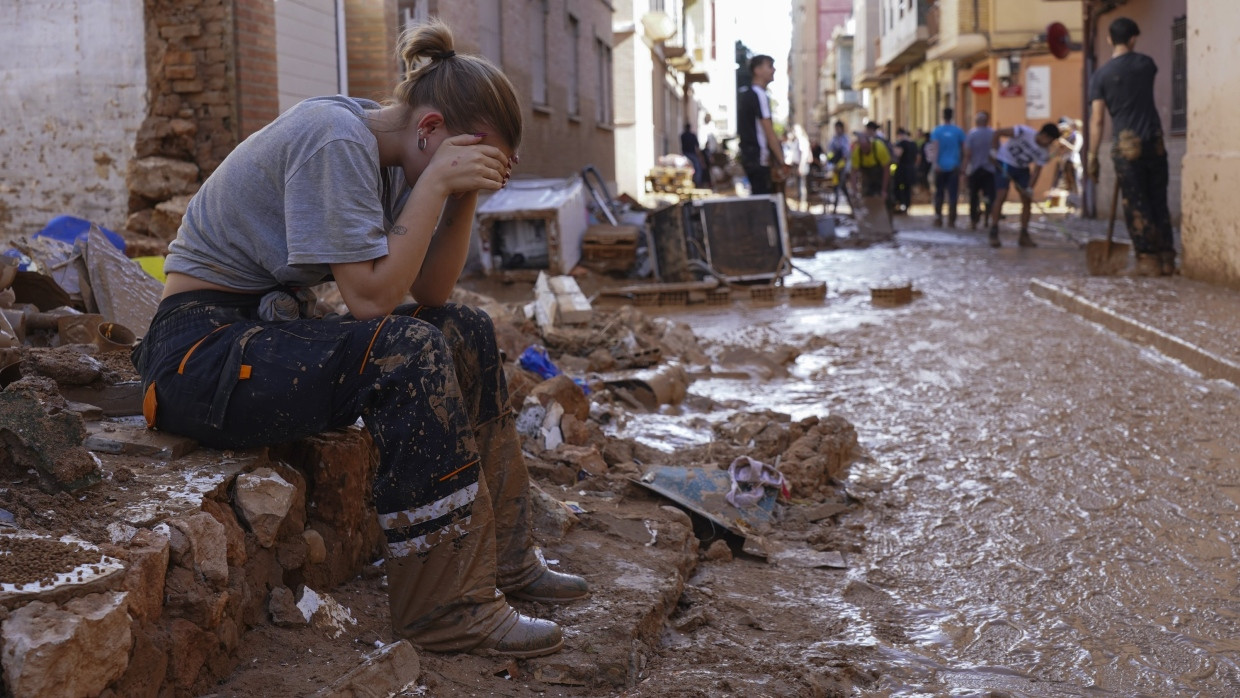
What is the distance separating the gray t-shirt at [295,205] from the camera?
2.32 meters

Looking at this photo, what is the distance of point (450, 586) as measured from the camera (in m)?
2.35

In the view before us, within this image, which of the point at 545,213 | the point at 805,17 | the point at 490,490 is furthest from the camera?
the point at 805,17

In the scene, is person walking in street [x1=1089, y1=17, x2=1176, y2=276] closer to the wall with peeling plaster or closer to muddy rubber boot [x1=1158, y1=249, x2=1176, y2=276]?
muddy rubber boot [x1=1158, y1=249, x2=1176, y2=276]

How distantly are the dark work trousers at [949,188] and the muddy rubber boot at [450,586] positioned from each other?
17.6 meters

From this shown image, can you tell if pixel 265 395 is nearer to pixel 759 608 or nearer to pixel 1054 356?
pixel 759 608

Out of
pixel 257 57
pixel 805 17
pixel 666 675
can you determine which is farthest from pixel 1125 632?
pixel 805 17

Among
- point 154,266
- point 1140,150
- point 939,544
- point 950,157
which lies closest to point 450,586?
point 939,544

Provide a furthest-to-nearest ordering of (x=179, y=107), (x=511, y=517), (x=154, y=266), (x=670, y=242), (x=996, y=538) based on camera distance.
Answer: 1. (x=670, y=242)
2. (x=179, y=107)
3. (x=154, y=266)
4. (x=996, y=538)
5. (x=511, y=517)

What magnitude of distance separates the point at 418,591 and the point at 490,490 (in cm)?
38

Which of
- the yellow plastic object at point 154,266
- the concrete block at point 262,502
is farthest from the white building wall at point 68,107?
the concrete block at point 262,502

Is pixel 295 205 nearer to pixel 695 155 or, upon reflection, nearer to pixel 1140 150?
pixel 1140 150

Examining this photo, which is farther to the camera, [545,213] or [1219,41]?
[545,213]

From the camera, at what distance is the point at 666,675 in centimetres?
249

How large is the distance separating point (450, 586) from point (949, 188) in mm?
18056
